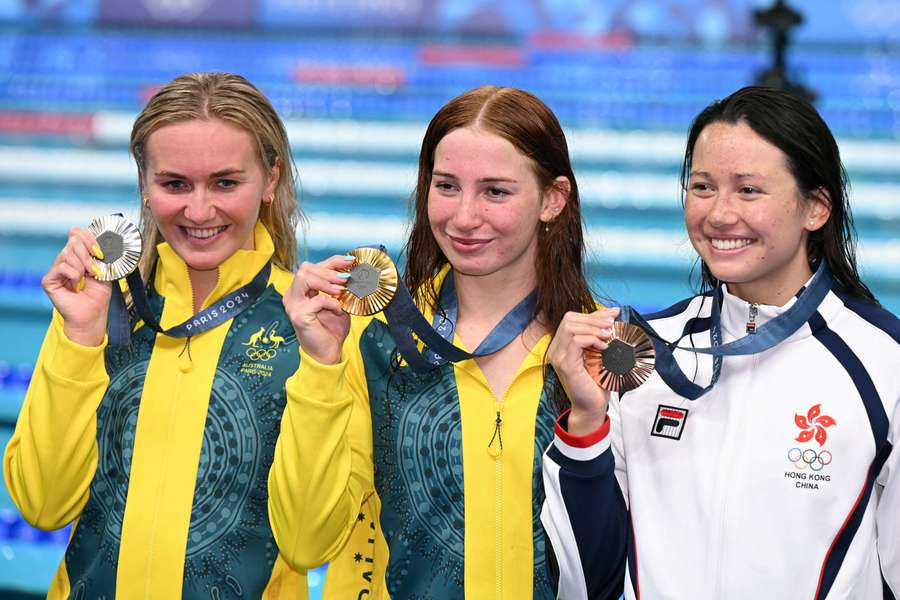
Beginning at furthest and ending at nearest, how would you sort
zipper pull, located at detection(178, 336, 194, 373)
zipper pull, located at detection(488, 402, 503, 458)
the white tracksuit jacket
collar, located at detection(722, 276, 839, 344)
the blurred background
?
the blurred background, zipper pull, located at detection(178, 336, 194, 373), zipper pull, located at detection(488, 402, 503, 458), collar, located at detection(722, 276, 839, 344), the white tracksuit jacket

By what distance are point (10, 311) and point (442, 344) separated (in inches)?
172

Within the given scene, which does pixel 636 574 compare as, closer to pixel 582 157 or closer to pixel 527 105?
pixel 527 105

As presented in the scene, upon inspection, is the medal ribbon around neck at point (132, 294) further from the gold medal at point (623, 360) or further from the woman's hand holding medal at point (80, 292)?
the gold medal at point (623, 360)

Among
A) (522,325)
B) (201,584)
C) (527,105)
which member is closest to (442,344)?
(522,325)

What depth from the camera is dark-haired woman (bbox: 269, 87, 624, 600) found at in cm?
211

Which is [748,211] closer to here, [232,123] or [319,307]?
[319,307]

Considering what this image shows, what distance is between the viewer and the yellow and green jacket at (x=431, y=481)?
2109 millimetres

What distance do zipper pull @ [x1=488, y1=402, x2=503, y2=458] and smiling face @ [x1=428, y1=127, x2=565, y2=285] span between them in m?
0.26

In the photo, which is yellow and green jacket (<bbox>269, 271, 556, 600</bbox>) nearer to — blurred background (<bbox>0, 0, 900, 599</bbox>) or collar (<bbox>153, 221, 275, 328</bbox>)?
collar (<bbox>153, 221, 275, 328</bbox>)

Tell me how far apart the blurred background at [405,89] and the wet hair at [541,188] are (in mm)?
3634

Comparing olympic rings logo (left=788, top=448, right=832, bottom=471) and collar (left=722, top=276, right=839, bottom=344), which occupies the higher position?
collar (left=722, top=276, right=839, bottom=344)

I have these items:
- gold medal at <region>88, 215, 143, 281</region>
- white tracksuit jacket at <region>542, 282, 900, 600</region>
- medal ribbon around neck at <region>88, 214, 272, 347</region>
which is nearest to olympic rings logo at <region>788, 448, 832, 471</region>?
white tracksuit jacket at <region>542, 282, 900, 600</region>

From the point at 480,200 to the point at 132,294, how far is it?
680 millimetres

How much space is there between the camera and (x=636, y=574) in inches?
80.7
